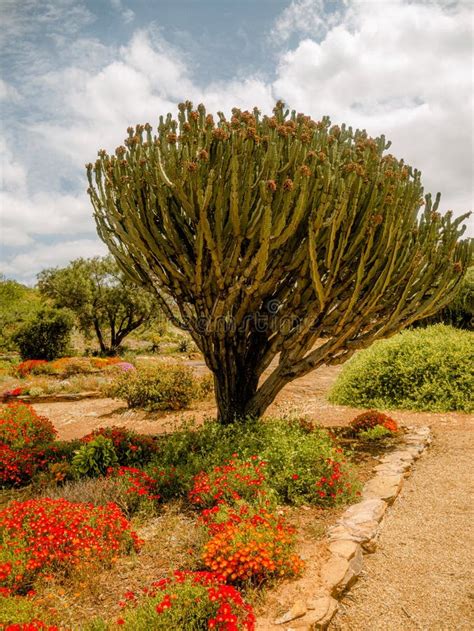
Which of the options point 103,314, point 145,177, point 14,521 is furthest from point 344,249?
point 103,314

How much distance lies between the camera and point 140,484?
5215 millimetres

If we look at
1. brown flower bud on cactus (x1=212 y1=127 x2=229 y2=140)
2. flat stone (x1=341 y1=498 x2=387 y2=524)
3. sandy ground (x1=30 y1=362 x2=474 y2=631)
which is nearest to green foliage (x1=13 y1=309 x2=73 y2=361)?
sandy ground (x1=30 y1=362 x2=474 y2=631)

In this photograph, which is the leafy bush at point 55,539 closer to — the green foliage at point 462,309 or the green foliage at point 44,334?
the green foliage at point 462,309

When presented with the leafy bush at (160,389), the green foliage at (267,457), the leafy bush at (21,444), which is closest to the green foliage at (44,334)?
the leafy bush at (160,389)

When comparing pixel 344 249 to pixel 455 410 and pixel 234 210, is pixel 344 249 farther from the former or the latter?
pixel 455 410

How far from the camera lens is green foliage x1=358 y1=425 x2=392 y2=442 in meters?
7.76

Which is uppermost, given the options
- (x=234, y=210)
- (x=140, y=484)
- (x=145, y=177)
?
(x=145, y=177)

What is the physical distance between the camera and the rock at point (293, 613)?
3.09 metres

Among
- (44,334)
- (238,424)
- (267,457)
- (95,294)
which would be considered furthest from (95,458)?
(95,294)

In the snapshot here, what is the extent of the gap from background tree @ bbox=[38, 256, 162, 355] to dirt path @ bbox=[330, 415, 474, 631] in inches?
713

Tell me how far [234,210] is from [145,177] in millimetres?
1402

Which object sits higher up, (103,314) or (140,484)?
(103,314)

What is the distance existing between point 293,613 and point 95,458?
12.1 ft

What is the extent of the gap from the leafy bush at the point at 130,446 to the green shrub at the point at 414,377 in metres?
5.56
